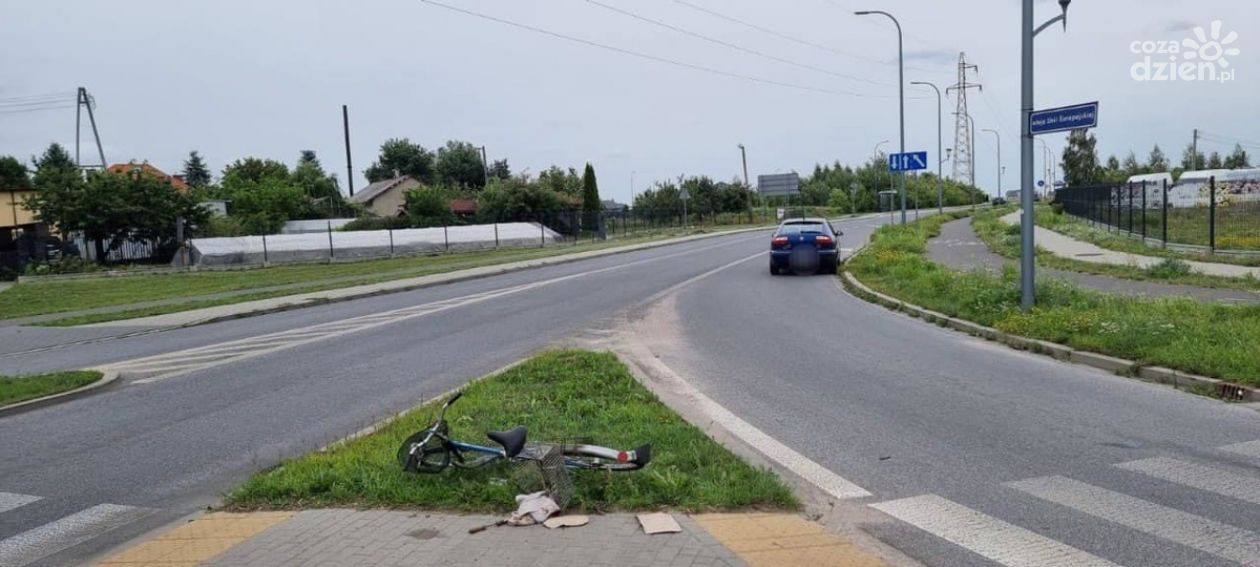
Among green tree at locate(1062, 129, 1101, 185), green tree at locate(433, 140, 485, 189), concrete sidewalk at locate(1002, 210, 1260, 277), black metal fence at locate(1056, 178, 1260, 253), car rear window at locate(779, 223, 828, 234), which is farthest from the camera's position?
green tree at locate(433, 140, 485, 189)

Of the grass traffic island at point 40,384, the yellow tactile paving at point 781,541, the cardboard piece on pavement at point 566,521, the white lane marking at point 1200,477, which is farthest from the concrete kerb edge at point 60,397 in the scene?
the white lane marking at point 1200,477

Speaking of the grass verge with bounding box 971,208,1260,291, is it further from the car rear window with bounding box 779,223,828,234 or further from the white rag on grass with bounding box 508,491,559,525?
the white rag on grass with bounding box 508,491,559,525

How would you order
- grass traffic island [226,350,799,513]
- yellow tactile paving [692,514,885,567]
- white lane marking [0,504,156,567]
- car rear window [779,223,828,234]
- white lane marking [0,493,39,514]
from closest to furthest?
yellow tactile paving [692,514,885,567]
white lane marking [0,504,156,567]
grass traffic island [226,350,799,513]
white lane marking [0,493,39,514]
car rear window [779,223,828,234]

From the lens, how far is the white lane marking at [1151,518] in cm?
468

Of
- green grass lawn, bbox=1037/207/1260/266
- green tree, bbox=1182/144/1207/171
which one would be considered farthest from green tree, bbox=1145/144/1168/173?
green grass lawn, bbox=1037/207/1260/266

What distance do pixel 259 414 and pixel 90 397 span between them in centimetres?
302

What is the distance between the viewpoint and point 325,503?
5.66 metres

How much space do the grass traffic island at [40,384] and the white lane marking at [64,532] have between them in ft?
16.5

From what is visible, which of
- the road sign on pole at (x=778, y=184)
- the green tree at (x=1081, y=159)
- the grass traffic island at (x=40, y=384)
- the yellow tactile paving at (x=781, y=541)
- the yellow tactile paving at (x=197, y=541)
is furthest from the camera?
the road sign on pole at (x=778, y=184)

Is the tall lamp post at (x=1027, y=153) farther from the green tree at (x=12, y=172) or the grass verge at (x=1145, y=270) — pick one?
the green tree at (x=12, y=172)

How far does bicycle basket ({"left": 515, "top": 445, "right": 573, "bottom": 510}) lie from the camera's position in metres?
5.36

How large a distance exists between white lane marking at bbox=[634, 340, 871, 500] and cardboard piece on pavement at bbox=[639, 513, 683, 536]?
51.8 inches

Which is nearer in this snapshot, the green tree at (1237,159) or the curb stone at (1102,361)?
the curb stone at (1102,361)

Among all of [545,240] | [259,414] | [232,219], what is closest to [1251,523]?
[259,414]
